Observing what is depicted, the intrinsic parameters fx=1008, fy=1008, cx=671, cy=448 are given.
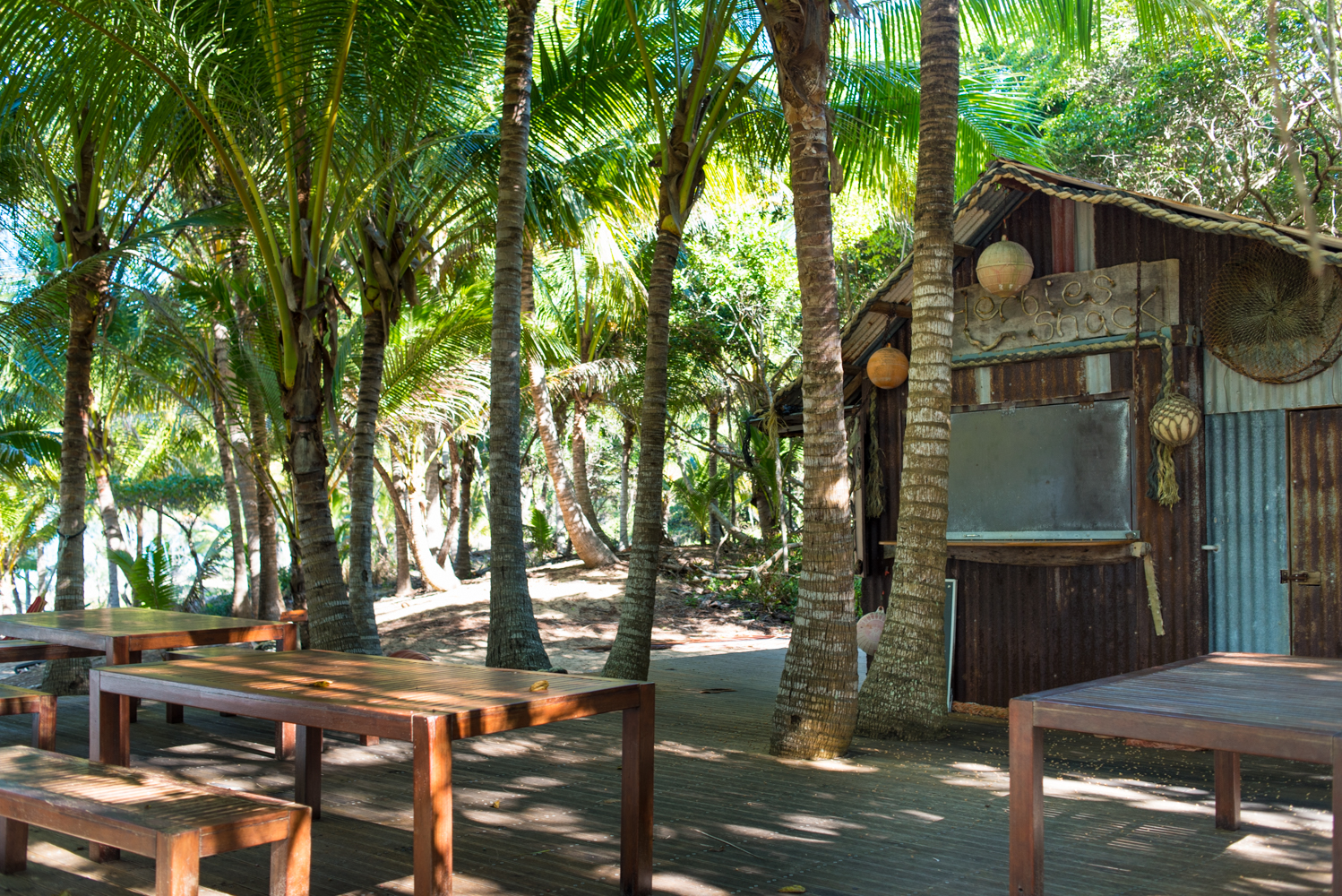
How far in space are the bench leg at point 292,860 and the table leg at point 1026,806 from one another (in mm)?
2235

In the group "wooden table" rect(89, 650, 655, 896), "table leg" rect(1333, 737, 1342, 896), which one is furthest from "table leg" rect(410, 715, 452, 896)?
"table leg" rect(1333, 737, 1342, 896)

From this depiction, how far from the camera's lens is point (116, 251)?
8688 mm

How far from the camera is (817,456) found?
639 cm

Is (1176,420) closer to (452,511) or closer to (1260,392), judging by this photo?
(1260,392)

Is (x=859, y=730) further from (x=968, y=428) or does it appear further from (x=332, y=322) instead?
(x=332, y=322)

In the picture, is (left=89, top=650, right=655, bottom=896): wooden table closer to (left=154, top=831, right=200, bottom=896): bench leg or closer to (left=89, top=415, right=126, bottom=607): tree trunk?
(left=154, top=831, right=200, bottom=896): bench leg

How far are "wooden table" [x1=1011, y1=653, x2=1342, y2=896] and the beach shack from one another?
3.13m

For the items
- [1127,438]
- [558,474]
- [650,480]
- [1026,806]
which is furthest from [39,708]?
[558,474]

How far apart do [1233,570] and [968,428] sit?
7.33 feet

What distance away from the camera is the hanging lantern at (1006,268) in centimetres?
782

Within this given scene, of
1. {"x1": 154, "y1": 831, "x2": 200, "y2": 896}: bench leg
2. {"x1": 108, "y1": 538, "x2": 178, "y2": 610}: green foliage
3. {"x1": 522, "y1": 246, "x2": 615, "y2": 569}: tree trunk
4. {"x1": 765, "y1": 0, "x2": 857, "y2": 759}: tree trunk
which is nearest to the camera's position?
{"x1": 154, "y1": 831, "x2": 200, "y2": 896}: bench leg

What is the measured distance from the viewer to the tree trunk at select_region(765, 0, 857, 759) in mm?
6266

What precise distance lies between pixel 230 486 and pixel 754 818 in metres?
14.7

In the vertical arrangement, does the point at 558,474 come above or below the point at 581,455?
below
